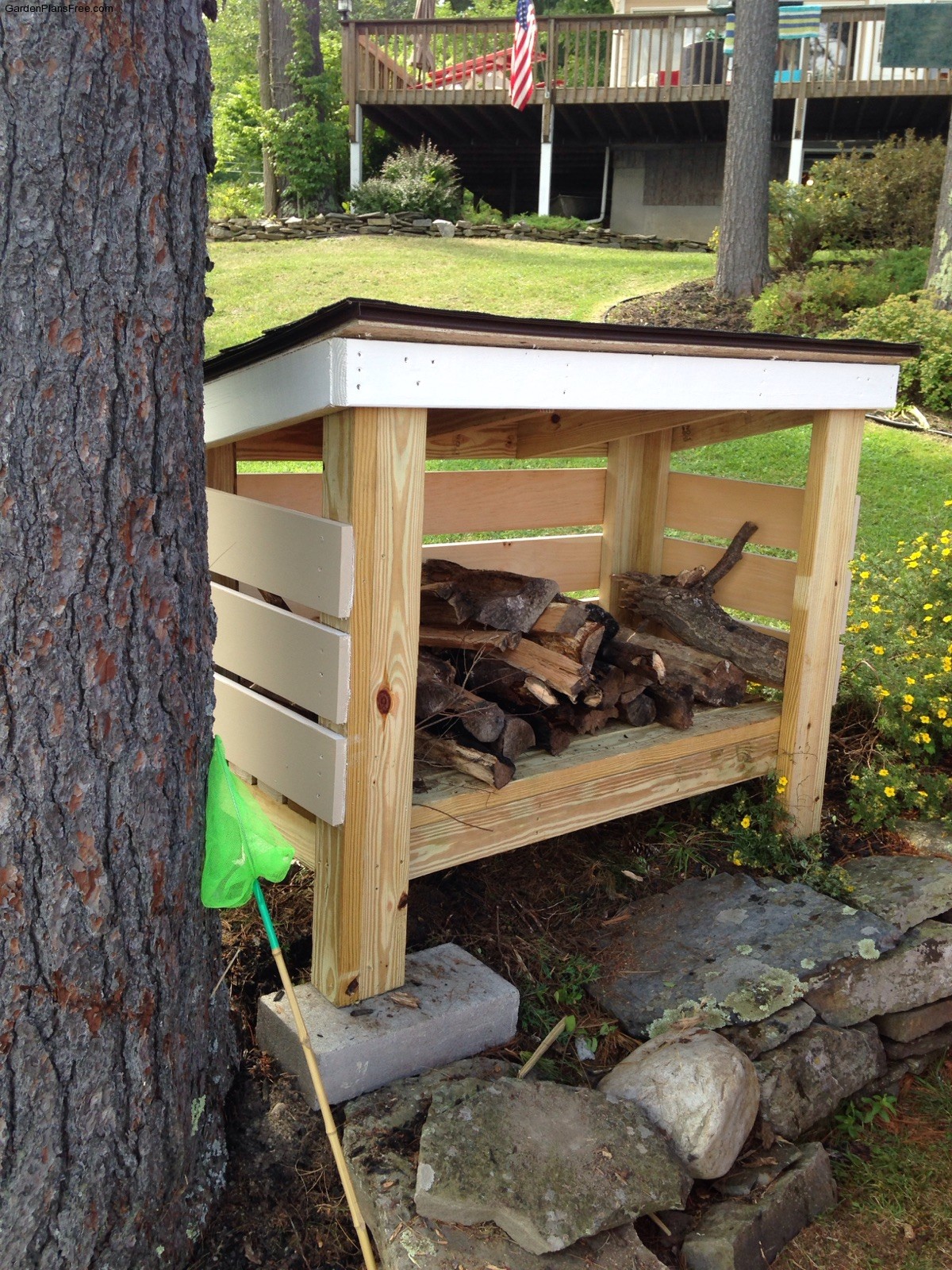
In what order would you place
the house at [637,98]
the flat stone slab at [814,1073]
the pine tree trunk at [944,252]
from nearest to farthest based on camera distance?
the flat stone slab at [814,1073] < the pine tree trunk at [944,252] < the house at [637,98]

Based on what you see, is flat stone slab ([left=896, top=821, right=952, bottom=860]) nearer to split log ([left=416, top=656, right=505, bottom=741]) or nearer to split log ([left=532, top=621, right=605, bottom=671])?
split log ([left=532, top=621, right=605, bottom=671])

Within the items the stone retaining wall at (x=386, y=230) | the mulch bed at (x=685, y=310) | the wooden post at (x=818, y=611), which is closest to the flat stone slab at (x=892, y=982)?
the wooden post at (x=818, y=611)

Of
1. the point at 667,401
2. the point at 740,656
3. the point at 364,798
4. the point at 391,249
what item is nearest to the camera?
the point at 364,798

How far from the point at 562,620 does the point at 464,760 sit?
648mm

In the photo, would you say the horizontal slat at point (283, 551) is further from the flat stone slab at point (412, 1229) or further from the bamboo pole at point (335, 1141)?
the flat stone slab at point (412, 1229)

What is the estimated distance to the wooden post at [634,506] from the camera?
3984 millimetres

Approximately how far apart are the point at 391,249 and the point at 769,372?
11.6 m

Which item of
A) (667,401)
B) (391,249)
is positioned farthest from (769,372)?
(391,249)

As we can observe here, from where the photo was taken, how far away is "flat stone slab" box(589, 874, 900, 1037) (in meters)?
2.77

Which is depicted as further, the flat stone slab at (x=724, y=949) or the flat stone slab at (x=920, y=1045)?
the flat stone slab at (x=920, y=1045)

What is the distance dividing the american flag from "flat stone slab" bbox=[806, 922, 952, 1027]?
13.6 metres

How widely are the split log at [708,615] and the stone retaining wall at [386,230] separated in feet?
40.2

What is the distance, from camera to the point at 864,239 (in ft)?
39.7

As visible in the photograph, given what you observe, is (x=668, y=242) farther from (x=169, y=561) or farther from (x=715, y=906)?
(x=169, y=561)
